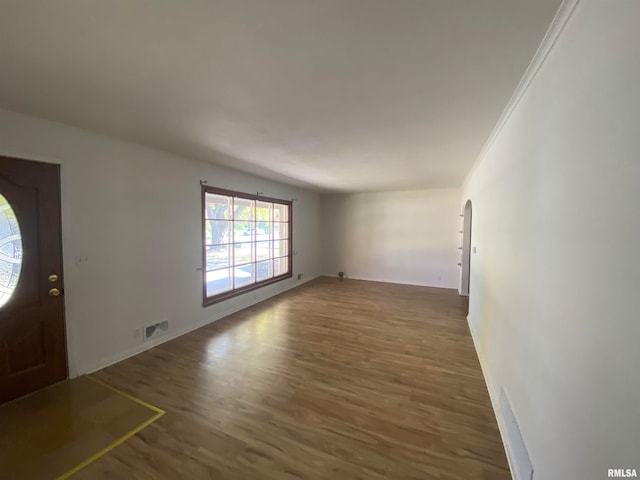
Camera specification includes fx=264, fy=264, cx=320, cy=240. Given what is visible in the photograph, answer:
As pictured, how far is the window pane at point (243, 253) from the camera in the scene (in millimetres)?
4863

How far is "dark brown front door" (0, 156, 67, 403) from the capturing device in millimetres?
→ 2256

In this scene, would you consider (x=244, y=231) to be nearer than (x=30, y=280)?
No

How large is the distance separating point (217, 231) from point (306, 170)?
181 centimetres

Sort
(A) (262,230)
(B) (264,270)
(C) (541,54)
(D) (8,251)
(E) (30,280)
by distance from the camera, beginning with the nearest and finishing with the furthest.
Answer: (C) (541,54) < (D) (8,251) < (E) (30,280) < (A) (262,230) < (B) (264,270)

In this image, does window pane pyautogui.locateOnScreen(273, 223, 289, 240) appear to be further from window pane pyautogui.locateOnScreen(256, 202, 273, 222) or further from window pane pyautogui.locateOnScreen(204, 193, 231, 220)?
window pane pyautogui.locateOnScreen(204, 193, 231, 220)

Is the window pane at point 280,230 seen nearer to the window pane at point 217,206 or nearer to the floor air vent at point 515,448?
the window pane at point 217,206

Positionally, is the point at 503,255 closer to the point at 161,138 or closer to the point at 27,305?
the point at 161,138

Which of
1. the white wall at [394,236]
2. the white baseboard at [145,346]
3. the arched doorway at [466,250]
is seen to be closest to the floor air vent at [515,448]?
the white baseboard at [145,346]

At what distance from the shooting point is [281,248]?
629 centimetres

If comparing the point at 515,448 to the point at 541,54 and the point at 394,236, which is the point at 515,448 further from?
the point at 394,236

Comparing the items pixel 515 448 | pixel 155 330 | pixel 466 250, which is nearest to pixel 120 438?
pixel 155 330

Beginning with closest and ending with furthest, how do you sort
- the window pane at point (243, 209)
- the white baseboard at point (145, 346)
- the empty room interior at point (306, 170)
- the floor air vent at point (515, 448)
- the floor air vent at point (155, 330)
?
the empty room interior at point (306, 170)
the floor air vent at point (515, 448)
the white baseboard at point (145, 346)
the floor air vent at point (155, 330)
the window pane at point (243, 209)

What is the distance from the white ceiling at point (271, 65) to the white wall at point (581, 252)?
1.12 ft

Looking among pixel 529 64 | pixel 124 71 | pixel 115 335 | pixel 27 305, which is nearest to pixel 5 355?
pixel 27 305
